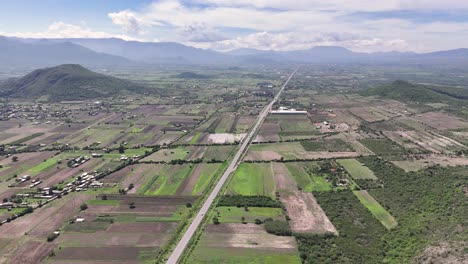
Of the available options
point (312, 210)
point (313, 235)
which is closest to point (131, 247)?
point (313, 235)

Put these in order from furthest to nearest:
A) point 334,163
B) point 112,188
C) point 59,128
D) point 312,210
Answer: point 59,128, point 334,163, point 112,188, point 312,210

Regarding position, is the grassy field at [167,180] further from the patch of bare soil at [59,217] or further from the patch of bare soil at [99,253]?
the patch of bare soil at [99,253]

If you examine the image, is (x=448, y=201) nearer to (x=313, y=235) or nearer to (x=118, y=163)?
(x=313, y=235)

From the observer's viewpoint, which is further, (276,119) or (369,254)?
(276,119)

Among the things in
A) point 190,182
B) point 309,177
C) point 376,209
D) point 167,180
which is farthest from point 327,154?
point 167,180

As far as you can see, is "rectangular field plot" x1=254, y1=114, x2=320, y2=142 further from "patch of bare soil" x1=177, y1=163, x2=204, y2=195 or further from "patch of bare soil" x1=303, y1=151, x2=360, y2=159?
"patch of bare soil" x1=177, y1=163, x2=204, y2=195

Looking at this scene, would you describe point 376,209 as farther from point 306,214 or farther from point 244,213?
point 244,213

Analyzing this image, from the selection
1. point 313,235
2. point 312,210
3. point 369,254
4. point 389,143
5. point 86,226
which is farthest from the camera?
point 389,143
